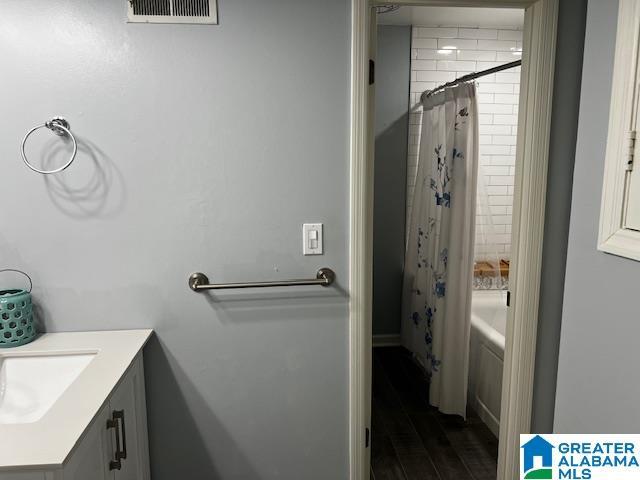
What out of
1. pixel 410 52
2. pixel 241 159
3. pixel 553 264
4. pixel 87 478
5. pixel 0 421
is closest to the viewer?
pixel 87 478

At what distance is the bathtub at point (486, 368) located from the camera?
7.86ft

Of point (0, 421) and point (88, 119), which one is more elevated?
point (88, 119)

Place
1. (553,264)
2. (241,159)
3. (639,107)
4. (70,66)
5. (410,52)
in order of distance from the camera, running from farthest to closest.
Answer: (410,52), (553,264), (241,159), (70,66), (639,107)

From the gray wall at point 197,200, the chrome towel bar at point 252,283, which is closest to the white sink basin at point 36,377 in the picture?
the gray wall at point 197,200

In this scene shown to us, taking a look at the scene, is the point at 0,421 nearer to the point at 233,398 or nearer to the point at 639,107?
the point at 233,398

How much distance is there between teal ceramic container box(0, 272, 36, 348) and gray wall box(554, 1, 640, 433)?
1882 mm

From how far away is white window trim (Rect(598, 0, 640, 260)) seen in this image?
130 centimetres

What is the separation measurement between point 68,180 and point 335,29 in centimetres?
105

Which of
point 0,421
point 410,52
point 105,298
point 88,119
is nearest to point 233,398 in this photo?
point 105,298

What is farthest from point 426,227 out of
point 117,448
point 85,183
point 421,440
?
point 117,448

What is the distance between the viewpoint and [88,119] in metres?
1.54

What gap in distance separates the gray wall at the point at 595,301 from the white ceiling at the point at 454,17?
1.67 metres

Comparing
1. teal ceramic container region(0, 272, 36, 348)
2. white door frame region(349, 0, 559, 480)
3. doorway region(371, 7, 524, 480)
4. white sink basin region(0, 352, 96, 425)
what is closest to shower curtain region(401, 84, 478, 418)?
doorway region(371, 7, 524, 480)

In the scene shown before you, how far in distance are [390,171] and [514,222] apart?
1.86 m
